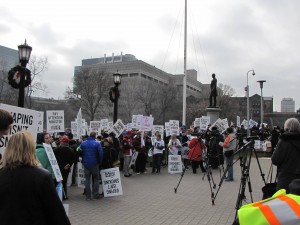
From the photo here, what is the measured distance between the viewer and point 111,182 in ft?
37.6

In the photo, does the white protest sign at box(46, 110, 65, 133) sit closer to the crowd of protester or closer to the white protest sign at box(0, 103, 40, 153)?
the crowd of protester

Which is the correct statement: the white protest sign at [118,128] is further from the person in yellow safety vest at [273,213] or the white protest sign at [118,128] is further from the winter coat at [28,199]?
the person in yellow safety vest at [273,213]

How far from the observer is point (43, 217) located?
3.24 metres

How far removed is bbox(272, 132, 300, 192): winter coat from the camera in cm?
575

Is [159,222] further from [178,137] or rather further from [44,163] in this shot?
[178,137]

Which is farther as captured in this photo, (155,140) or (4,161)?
(155,140)

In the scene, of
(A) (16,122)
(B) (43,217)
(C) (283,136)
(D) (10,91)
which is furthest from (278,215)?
(D) (10,91)

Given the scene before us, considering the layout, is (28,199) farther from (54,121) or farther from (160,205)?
(54,121)

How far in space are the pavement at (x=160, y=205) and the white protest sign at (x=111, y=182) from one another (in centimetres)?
21

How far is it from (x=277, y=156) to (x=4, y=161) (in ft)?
13.5

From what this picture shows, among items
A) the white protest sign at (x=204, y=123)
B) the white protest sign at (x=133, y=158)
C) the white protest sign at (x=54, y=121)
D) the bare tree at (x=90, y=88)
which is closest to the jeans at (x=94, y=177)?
the white protest sign at (x=54, y=121)

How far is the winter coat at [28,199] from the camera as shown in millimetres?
3172

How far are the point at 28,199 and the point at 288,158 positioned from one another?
161 inches

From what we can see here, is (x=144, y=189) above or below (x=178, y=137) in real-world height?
below
